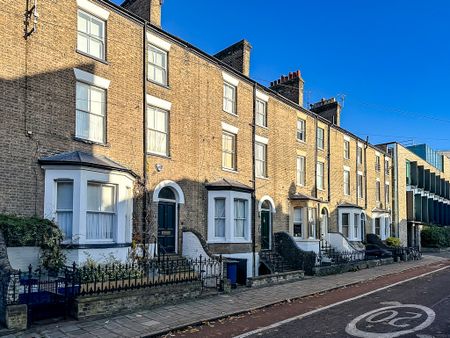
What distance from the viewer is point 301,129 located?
27.1 meters

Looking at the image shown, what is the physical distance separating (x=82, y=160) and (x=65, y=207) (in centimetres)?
151

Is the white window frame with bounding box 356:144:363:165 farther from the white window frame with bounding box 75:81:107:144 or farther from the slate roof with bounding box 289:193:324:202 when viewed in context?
the white window frame with bounding box 75:81:107:144

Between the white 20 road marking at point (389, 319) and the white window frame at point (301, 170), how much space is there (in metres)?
14.6

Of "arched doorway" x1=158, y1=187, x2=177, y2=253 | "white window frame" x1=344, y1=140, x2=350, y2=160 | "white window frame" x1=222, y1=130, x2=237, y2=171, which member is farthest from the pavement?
"white window frame" x1=344, y1=140, x2=350, y2=160

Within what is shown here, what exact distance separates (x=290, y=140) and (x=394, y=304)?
14.2 meters

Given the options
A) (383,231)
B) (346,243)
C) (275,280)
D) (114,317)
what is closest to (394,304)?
(275,280)

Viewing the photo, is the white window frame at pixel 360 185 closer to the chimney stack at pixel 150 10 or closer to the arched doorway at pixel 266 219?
the arched doorway at pixel 266 219

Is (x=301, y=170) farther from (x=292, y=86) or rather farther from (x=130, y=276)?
(x=130, y=276)

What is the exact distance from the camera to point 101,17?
49.1 feet

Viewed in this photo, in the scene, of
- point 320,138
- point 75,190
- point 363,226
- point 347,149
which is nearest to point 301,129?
point 320,138

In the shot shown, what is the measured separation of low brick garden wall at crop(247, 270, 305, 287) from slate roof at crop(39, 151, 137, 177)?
6263 millimetres

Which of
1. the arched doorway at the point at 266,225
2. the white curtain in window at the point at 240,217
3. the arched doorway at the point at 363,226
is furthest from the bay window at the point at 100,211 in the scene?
the arched doorway at the point at 363,226

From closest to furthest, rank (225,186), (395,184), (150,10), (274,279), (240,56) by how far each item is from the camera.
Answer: (274,279)
(150,10)
(225,186)
(240,56)
(395,184)

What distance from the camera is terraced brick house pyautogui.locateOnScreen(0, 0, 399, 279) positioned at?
41.0ft
